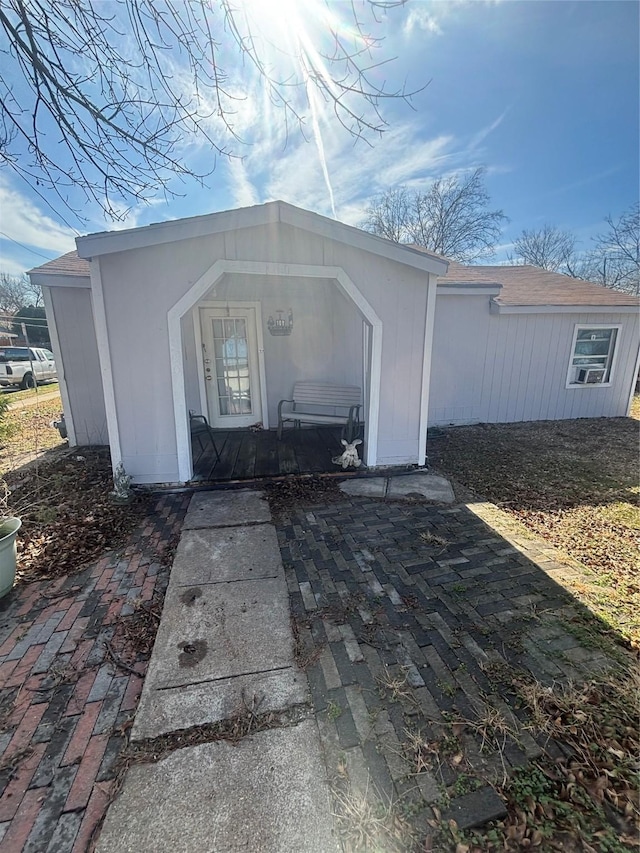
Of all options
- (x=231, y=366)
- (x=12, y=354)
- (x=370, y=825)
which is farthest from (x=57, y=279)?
(x=12, y=354)

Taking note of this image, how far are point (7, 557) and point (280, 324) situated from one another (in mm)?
4871

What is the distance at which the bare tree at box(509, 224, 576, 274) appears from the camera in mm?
22625

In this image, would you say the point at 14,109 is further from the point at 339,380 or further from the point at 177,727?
the point at 339,380

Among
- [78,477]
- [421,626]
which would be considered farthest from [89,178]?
[421,626]

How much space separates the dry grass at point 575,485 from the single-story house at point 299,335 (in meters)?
0.80

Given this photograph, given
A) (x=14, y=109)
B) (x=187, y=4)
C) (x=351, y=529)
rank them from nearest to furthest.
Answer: (x=187, y=4)
(x=14, y=109)
(x=351, y=529)

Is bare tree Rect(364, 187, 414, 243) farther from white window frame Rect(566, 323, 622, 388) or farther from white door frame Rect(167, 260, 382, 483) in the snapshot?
white door frame Rect(167, 260, 382, 483)

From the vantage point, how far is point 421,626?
2242 mm

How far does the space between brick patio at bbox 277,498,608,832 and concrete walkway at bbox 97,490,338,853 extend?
135 mm

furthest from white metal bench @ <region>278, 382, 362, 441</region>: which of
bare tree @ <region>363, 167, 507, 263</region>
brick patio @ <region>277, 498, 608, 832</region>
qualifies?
bare tree @ <region>363, 167, 507, 263</region>

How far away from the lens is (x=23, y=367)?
13891 mm

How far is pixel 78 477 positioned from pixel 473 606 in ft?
15.3

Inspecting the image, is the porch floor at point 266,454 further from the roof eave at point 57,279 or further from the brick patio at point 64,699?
the roof eave at point 57,279

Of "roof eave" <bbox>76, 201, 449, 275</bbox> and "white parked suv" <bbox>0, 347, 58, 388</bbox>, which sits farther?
"white parked suv" <bbox>0, 347, 58, 388</bbox>
